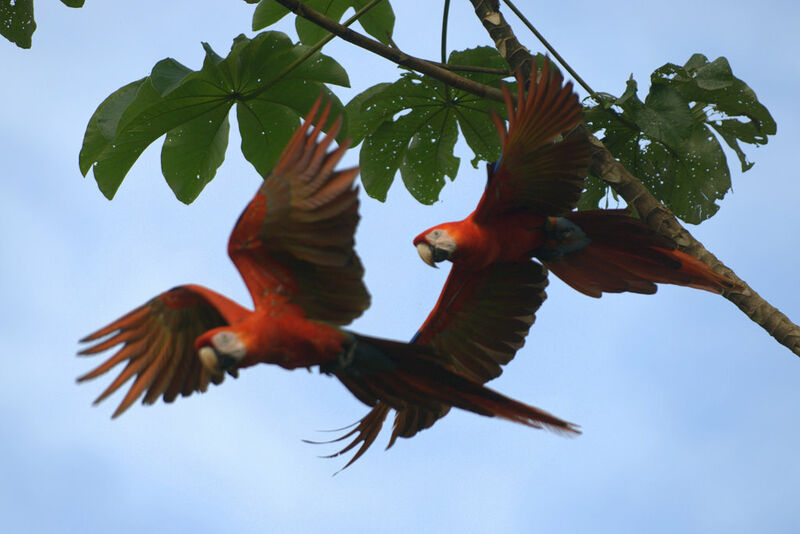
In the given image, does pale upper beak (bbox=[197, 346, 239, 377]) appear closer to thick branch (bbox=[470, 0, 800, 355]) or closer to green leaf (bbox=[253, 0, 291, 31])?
thick branch (bbox=[470, 0, 800, 355])

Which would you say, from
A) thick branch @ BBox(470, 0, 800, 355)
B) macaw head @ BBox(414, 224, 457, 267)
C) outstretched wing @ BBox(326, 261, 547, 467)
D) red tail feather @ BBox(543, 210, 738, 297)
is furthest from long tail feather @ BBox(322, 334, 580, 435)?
thick branch @ BBox(470, 0, 800, 355)

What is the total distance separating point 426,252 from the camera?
3217mm

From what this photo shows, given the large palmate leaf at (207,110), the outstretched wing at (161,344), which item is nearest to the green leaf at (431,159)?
the large palmate leaf at (207,110)

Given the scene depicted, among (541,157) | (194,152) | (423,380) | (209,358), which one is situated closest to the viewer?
(209,358)

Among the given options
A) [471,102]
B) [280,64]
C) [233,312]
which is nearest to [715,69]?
[471,102]

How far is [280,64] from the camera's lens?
3.96 meters

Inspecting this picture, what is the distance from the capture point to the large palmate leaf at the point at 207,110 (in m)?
3.78

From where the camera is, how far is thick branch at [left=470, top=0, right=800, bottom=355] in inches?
133

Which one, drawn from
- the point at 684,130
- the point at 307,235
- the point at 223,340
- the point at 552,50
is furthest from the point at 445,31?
the point at 223,340

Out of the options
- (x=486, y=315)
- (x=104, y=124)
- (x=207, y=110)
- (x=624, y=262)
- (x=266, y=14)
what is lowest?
(x=486, y=315)

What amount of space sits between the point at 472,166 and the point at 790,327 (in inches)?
79.4

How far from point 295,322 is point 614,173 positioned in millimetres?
1830

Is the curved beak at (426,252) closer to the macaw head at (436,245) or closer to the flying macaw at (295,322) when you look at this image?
the macaw head at (436,245)

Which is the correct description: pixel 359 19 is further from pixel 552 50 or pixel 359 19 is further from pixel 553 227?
pixel 553 227
